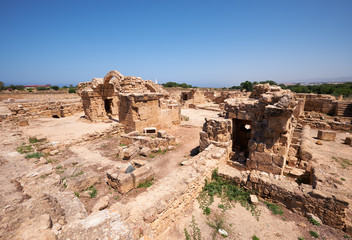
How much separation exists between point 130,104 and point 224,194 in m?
7.56

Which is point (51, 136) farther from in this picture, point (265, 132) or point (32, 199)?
point (265, 132)

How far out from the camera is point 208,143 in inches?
269

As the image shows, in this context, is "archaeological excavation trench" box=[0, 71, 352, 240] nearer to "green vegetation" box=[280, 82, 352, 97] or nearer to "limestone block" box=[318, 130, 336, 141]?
"limestone block" box=[318, 130, 336, 141]

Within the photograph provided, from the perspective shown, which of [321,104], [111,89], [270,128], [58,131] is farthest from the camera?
[321,104]

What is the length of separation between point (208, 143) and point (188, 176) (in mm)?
2505

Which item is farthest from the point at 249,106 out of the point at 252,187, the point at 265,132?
the point at 252,187

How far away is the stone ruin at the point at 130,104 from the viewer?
1030 centimetres

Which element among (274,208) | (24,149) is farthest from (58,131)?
(274,208)

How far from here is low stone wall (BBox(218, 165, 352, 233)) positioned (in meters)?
3.83

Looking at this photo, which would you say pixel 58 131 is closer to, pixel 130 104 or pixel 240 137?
pixel 130 104

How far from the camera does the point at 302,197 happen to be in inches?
165

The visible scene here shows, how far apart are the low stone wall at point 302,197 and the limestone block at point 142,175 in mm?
2694

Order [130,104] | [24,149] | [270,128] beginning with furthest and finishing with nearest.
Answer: [130,104] → [24,149] → [270,128]

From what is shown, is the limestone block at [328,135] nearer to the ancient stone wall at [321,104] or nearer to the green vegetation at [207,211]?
the ancient stone wall at [321,104]
